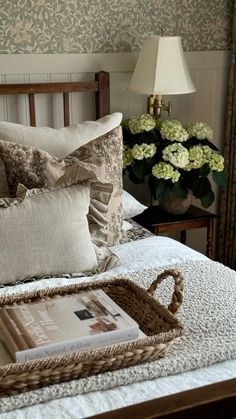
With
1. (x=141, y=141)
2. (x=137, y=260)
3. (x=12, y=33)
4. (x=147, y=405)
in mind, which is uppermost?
(x=12, y=33)

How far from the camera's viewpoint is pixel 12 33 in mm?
2414

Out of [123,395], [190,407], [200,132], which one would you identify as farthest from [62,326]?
[200,132]

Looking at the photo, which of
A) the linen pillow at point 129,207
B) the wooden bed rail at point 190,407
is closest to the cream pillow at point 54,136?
the linen pillow at point 129,207

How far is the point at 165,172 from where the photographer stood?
95.0 inches

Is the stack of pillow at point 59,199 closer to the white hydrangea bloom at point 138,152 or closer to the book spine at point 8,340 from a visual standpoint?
the white hydrangea bloom at point 138,152

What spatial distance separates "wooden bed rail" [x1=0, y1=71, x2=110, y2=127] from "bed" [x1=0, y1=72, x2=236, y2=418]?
31.4 inches

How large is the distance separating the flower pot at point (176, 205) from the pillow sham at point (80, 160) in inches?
22.5

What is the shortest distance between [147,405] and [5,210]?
34.7 inches

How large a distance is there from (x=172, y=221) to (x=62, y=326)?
1.37 m

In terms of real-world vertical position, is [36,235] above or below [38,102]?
below

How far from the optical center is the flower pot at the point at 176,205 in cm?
257

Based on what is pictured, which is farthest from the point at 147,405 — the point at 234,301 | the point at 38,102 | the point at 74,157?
the point at 38,102

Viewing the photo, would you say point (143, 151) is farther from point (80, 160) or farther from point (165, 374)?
point (165, 374)

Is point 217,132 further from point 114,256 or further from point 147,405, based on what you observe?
point 147,405
